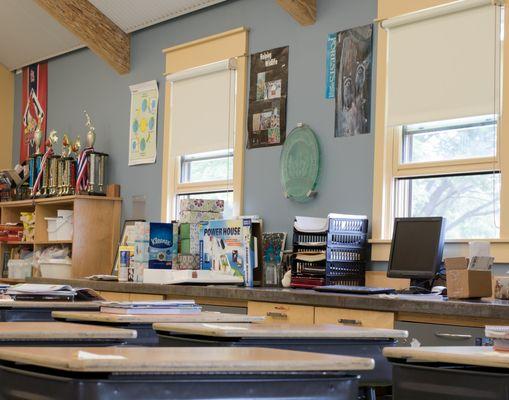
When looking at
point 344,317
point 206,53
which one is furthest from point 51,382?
point 206,53

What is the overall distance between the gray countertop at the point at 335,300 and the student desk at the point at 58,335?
1.59 metres

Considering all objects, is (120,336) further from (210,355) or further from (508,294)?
(508,294)

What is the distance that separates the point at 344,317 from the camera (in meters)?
4.40

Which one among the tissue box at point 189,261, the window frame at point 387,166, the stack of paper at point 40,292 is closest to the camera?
the stack of paper at point 40,292

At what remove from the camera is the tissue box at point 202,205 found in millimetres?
6391

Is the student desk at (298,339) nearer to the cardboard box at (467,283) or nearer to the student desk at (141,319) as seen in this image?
the student desk at (141,319)

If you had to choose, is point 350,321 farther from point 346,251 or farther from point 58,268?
point 58,268

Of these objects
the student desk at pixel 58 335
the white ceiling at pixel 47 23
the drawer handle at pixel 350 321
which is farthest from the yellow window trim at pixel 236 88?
the student desk at pixel 58 335

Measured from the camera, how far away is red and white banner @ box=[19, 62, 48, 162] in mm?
9258

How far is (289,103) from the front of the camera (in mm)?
6184

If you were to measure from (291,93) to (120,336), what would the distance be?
374 cm

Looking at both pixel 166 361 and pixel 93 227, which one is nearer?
pixel 166 361

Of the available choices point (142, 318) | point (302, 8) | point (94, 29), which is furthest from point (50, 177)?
point (142, 318)

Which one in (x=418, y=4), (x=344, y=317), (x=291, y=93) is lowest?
(x=344, y=317)
